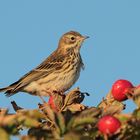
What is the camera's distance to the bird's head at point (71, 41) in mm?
16047

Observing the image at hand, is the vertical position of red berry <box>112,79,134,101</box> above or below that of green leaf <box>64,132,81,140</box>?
above

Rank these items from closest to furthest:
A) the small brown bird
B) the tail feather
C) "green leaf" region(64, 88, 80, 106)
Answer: "green leaf" region(64, 88, 80, 106), the tail feather, the small brown bird

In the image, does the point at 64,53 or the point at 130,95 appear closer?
the point at 130,95

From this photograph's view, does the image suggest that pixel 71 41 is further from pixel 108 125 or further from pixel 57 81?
pixel 108 125

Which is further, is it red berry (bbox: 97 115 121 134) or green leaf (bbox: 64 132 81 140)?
red berry (bbox: 97 115 121 134)

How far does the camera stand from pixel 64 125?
3.24 meters

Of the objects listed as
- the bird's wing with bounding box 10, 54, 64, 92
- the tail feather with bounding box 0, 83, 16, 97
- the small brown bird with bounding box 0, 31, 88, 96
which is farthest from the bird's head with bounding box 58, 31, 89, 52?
the tail feather with bounding box 0, 83, 16, 97

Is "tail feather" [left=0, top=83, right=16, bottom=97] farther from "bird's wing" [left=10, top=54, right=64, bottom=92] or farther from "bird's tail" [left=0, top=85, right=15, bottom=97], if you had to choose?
"bird's wing" [left=10, top=54, right=64, bottom=92]

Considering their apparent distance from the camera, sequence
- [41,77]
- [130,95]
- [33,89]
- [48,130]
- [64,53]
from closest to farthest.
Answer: [48,130], [130,95], [33,89], [41,77], [64,53]

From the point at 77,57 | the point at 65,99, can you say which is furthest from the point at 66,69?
the point at 65,99

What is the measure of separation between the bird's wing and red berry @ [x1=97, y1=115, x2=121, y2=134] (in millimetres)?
10947

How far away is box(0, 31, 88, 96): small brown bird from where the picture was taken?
13750 mm

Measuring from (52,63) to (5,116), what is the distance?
1210 centimetres

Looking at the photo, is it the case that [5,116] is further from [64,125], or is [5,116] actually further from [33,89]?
[33,89]
